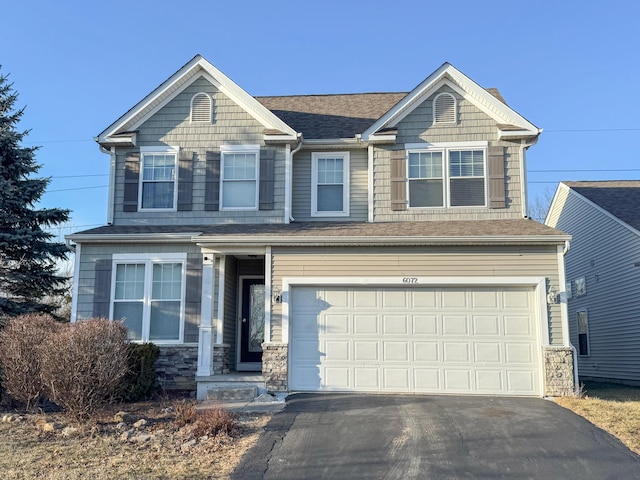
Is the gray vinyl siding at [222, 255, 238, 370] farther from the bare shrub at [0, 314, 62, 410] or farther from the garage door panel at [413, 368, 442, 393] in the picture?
the garage door panel at [413, 368, 442, 393]

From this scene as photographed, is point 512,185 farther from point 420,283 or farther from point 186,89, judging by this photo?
point 186,89

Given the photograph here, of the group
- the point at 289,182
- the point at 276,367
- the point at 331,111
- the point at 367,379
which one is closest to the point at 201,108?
the point at 289,182

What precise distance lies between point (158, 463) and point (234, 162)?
24.7 feet

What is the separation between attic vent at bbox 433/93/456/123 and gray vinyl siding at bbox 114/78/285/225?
3490mm

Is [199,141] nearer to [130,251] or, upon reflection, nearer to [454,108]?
[130,251]

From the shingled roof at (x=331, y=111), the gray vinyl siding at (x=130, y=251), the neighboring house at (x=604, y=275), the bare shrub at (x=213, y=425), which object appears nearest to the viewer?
the bare shrub at (x=213, y=425)

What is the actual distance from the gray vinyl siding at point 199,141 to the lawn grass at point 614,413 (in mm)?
6658

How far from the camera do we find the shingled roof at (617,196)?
49.9 ft

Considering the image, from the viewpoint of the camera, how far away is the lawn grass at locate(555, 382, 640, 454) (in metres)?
7.60

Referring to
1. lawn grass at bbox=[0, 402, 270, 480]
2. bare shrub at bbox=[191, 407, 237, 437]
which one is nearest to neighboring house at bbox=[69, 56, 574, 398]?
bare shrub at bbox=[191, 407, 237, 437]

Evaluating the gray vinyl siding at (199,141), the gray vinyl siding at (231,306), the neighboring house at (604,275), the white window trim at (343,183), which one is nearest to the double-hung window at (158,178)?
the gray vinyl siding at (199,141)

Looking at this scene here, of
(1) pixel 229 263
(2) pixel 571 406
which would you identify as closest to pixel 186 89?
(1) pixel 229 263

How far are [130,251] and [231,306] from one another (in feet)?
7.78

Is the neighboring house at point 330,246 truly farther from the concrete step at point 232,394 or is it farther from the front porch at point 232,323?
the concrete step at point 232,394
